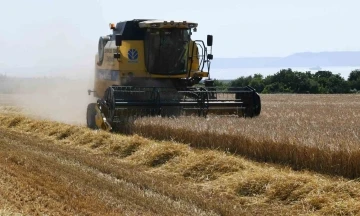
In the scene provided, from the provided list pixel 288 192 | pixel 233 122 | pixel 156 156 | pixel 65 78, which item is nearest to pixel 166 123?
pixel 233 122

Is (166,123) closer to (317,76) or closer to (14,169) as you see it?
(14,169)

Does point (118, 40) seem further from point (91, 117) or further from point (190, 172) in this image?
point (190, 172)

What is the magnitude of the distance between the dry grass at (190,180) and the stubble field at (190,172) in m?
0.01

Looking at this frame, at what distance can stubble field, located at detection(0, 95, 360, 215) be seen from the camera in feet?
25.1

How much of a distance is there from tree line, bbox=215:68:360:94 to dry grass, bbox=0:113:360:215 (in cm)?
4406

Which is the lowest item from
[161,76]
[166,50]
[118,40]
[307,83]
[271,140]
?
[307,83]

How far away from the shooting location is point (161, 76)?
16.9m

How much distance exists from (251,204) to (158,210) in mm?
1286

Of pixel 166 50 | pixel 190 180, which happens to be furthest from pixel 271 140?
pixel 166 50

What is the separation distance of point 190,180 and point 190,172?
36 centimetres

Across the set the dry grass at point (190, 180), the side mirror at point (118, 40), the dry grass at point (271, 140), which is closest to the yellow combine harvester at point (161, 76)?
the side mirror at point (118, 40)

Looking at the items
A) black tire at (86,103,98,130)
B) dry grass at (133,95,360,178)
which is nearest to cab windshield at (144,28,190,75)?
black tire at (86,103,98,130)

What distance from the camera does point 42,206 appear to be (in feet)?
23.2

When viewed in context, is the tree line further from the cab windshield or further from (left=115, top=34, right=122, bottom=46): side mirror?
(left=115, top=34, right=122, bottom=46): side mirror
